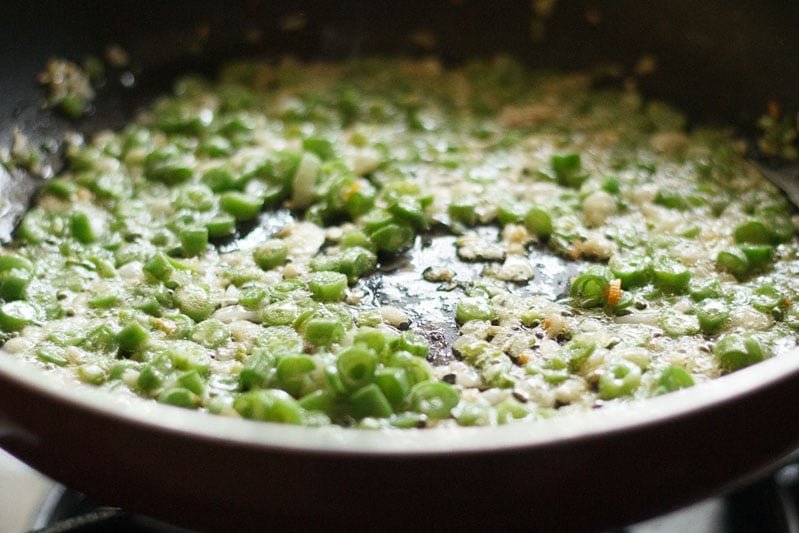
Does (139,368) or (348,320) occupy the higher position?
(348,320)

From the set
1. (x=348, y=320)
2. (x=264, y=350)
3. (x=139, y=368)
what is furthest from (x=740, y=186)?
(x=139, y=368)

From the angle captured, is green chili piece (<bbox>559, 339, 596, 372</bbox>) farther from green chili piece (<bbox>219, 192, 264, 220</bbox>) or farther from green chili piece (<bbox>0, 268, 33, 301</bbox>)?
green chili piece (<bbox>0, 268, 33, 301</bbox>)

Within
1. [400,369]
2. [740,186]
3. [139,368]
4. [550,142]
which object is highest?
[740,186]

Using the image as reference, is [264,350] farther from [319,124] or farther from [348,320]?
[319,124]

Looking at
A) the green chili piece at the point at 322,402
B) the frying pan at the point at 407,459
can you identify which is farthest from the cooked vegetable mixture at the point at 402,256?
the frying pan at the point at 407,459

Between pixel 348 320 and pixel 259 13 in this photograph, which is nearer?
pixel 348 320

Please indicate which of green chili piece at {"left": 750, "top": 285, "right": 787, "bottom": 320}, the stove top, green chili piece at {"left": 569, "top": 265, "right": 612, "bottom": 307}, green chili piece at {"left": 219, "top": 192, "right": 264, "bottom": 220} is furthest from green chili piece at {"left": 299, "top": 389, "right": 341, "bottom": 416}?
green chili piece at {"left": 750, "top": 285, "right": 787, "bottom": 320}

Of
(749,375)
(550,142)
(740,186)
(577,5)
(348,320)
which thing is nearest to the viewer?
(749,375)
